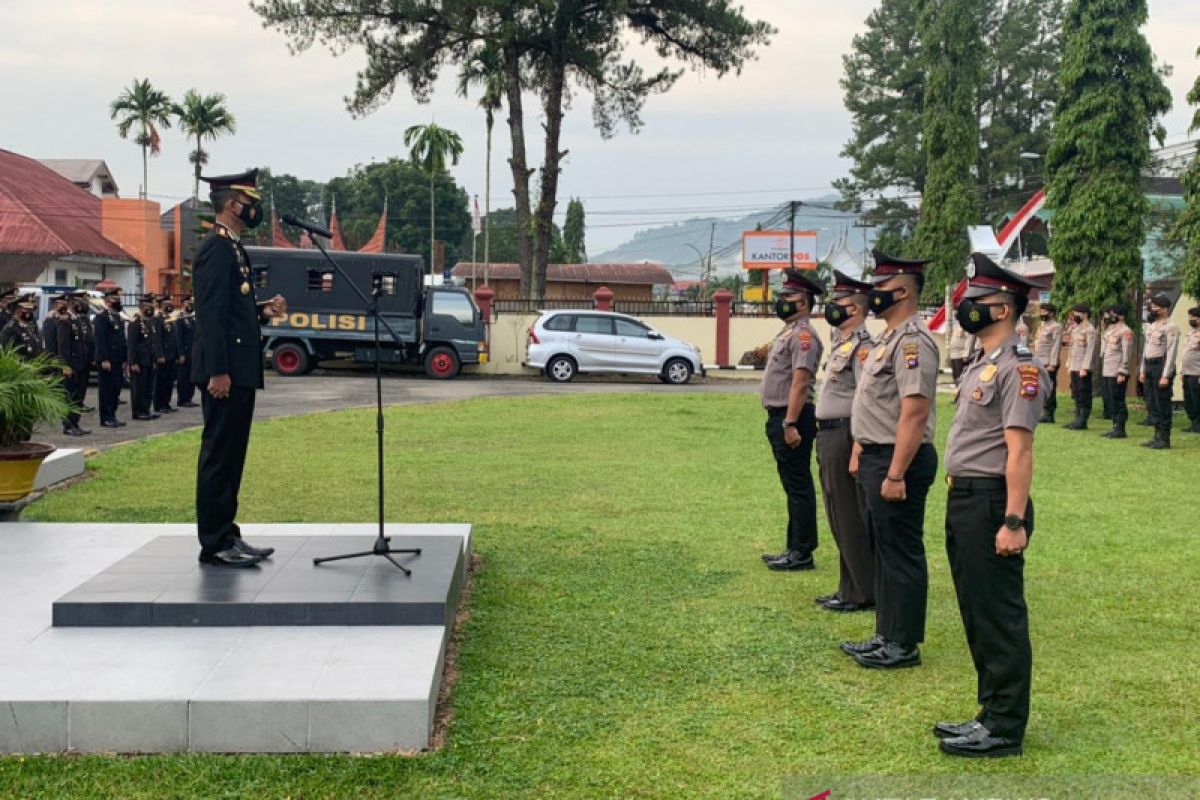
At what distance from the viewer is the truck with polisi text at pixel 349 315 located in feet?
75.9

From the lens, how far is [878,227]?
166ft

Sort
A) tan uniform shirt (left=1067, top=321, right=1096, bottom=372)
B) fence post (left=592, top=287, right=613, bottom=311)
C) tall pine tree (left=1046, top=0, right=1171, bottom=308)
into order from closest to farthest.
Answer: tan uniform shirt (left=1067, top=321, right=1096, bottom=372) < tall pine tree (left=1046, top=0, right=1171, bottom=308) < fence post (left=592, top=287, right=613, bottom=311)

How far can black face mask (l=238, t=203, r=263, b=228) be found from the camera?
5688 mm

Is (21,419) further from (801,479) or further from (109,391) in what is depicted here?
(109,391)

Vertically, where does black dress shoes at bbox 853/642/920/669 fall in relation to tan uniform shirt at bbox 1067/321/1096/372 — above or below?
below

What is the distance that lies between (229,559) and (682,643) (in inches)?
90.1

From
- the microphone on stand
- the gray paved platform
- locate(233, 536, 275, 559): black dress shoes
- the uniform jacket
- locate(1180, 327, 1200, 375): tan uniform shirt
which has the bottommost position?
the gray paved platform

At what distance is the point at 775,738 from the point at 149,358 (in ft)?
44.4

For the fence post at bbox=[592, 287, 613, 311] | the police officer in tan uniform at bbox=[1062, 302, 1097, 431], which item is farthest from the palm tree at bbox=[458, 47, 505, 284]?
the police officer in tan uniform at bbox=[1062, 302, 1097, 431]

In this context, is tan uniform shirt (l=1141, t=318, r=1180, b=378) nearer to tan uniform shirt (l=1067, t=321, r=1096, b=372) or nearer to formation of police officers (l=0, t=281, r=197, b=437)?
tan uniform shirt (l=1067, t=321, r=1096, b=372)

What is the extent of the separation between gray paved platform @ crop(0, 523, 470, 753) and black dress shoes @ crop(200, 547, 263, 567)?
806 millimetres

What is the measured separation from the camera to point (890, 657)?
4996 millimetres

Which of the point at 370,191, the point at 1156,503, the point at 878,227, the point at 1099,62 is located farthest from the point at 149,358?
the point at 370,191

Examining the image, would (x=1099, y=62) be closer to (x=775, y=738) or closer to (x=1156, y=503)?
(x=1156, y=503)
